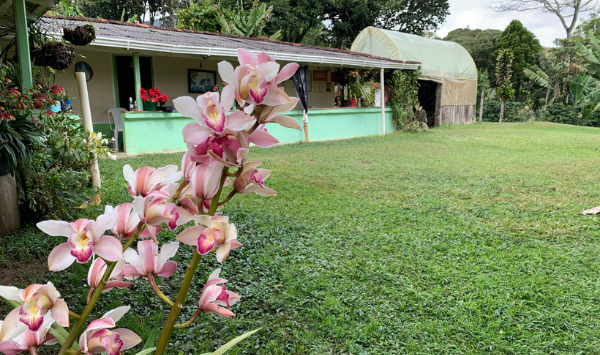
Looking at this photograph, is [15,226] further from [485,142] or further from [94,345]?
[485,142]

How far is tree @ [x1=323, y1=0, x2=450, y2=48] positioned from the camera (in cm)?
2480

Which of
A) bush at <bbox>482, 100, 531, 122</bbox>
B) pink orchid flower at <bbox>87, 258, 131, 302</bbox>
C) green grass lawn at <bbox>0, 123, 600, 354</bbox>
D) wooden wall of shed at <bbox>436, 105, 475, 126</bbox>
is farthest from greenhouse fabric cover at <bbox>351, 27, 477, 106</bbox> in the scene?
pink orchid flower at <bbox>87, 258, 131, 302</bbox>

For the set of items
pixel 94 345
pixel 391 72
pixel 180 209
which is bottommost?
pixel 94 345

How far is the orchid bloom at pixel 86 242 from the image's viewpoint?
549mm

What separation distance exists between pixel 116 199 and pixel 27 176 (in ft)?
3.71

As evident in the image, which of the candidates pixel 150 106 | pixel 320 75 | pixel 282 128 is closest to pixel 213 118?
pixel 150 106

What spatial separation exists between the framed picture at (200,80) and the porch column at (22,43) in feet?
24.0

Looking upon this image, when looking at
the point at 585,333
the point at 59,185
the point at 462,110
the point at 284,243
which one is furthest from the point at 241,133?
the point at 462,110

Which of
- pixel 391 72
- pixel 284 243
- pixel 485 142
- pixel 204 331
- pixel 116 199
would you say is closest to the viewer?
pixel 204 331

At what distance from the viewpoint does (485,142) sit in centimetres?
1309

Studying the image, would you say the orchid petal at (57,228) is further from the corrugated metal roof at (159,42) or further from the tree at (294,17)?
the tree at (294,17)

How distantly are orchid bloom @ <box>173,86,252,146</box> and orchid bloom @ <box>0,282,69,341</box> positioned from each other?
26 centimetres

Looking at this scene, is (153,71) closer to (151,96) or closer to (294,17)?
(151,96)

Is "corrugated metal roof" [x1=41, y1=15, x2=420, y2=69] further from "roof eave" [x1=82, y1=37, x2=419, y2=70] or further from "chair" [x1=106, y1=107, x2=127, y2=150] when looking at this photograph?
"chair" [x1=106, y1=107, x2=127, y2=150]
